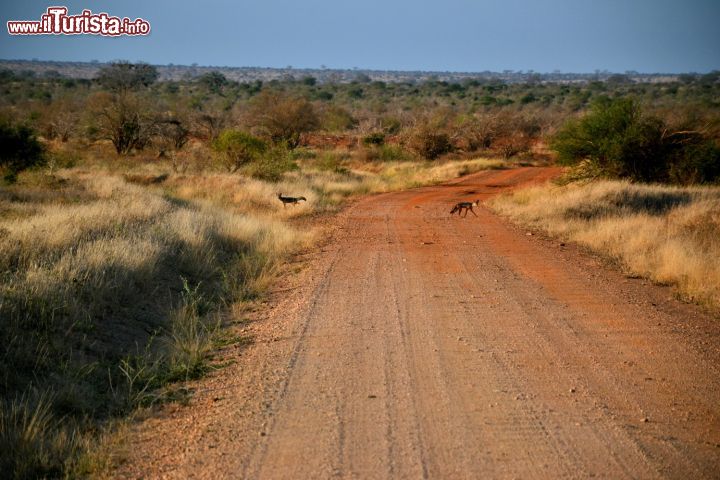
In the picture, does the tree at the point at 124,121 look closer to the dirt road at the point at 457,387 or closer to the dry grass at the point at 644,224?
the dry grass at the point at 644,224

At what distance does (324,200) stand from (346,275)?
34.0 ft

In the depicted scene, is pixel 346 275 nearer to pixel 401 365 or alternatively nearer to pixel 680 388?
pixel 401 365

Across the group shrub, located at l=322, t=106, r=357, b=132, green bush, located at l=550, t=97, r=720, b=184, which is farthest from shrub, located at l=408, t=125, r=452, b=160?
shrub, located at l=322, t=106, r=357, b=132

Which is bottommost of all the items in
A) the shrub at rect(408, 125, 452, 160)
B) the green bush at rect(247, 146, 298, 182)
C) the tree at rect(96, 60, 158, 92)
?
the green bush at rect(247, 146, 298, 182)

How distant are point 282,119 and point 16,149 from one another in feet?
62.7

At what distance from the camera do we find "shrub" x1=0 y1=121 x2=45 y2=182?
21548 millimetres

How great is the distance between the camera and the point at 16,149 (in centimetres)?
2183

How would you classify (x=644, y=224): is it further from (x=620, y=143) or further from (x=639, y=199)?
(x=620, y=143)

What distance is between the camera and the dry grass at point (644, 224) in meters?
8.91

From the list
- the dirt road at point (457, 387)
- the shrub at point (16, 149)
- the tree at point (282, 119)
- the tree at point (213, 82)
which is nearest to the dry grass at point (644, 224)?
the dirt road at point (457, 387)

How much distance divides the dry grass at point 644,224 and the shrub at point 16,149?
15.9m

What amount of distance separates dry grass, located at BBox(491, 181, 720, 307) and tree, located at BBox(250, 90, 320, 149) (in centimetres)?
2214

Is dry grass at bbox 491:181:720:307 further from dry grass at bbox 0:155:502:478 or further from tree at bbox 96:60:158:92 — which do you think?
tree at bbox 96:60:158:92

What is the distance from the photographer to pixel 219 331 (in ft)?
22.6
